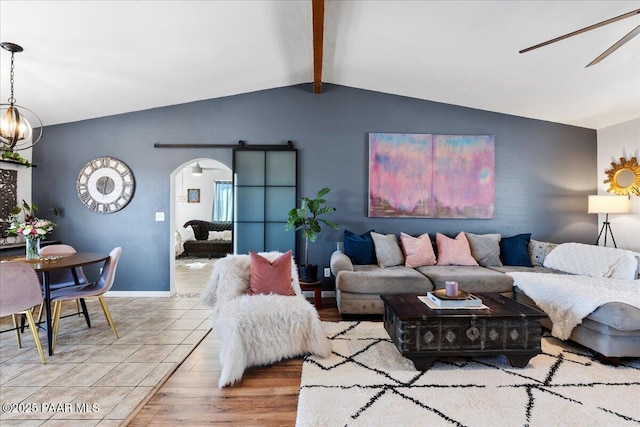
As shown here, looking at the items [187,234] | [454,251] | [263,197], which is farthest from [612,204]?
[187,234]

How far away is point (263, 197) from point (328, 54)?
6.58 feet

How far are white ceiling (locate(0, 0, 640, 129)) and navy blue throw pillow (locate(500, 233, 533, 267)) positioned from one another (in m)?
1.72

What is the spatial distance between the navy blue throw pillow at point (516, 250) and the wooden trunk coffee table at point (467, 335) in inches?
74.8

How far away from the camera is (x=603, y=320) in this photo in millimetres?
2375

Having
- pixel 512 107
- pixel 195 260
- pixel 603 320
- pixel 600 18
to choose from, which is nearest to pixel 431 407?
pixel 603 320

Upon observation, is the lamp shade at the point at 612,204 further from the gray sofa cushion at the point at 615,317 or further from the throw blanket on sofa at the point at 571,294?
the gray sofa cushion at the point at 615,317

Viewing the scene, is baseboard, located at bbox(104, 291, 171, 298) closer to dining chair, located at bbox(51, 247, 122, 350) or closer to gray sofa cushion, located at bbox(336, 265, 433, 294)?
dining chair, located at bbox(51, 247, 122, 350)

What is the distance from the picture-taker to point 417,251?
394cm

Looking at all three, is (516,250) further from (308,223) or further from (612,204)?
(308,223)

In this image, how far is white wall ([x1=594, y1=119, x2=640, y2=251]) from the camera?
12.9 feet

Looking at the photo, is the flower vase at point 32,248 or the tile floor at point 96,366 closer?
the tile floor at point 96,366

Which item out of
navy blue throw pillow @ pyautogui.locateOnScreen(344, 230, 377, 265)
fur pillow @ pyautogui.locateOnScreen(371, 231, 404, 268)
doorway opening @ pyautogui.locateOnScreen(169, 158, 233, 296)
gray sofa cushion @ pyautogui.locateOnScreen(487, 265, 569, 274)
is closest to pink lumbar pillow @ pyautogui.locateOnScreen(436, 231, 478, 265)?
gray sofa cushion @ pyautogui.locateOnScreen(487, 265, 569, 274)

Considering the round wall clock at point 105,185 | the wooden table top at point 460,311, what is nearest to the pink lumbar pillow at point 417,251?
the wooden table top at point 460,311

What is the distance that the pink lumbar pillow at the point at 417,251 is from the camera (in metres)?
3.90
